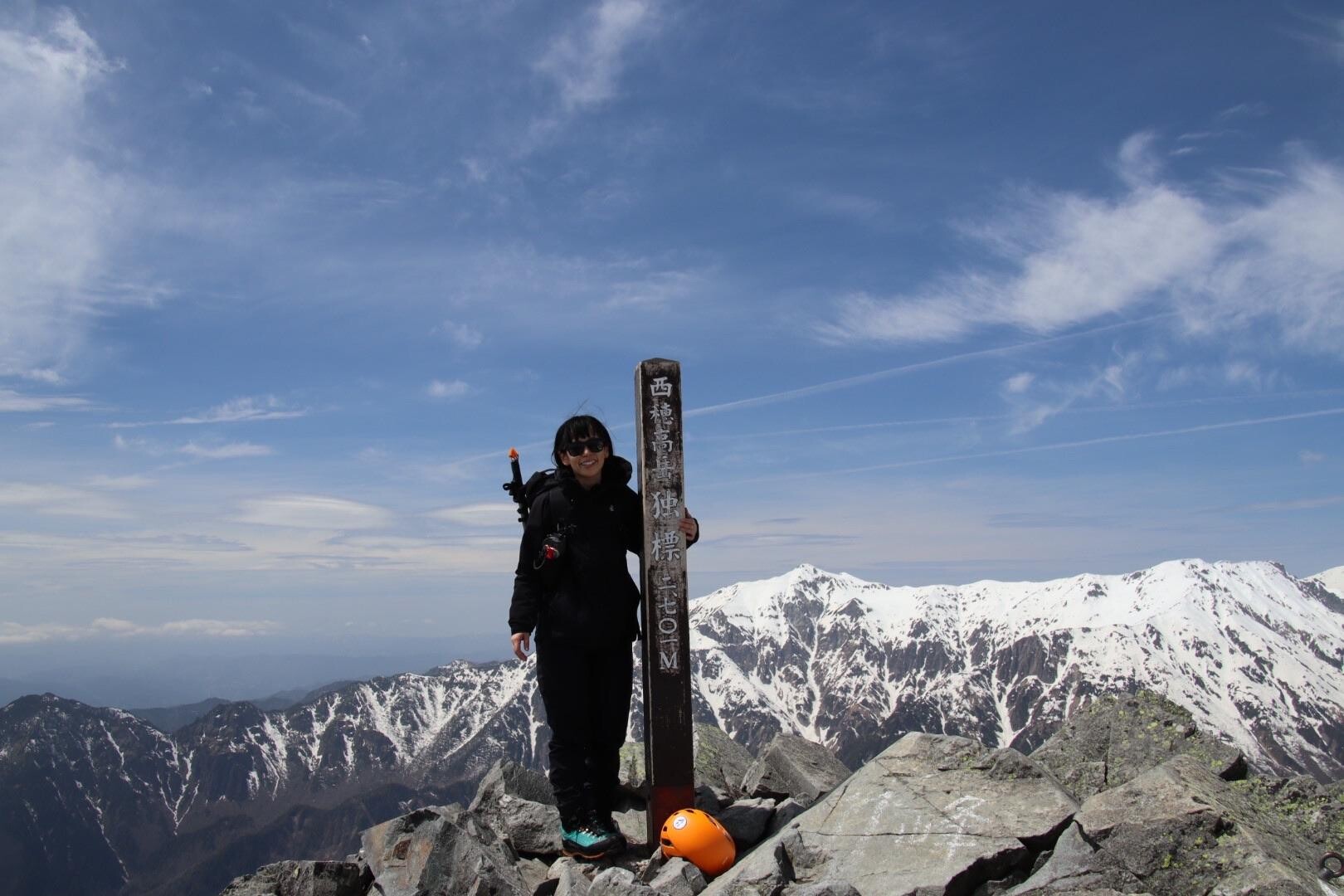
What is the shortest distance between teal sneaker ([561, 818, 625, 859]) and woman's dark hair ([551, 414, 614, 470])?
13.8 ft

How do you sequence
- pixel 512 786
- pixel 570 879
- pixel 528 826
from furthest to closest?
pixel 512 786 < pixel 528 826 < pixel 570 879

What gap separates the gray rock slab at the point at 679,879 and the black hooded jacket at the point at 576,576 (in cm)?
250

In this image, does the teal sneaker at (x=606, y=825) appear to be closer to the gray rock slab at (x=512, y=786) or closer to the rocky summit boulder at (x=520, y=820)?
the rocky summit boulder at (x=520, y=820)

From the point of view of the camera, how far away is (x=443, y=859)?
372 inches

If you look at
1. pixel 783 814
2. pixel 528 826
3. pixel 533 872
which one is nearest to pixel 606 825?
pixel 533 872

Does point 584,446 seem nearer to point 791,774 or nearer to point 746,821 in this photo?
point 746,821

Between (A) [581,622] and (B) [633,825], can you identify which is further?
(B) [633,825]

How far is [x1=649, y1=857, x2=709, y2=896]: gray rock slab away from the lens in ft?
28.0

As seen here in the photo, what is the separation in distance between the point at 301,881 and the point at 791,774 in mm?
6692

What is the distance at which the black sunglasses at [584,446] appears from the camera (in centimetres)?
1036

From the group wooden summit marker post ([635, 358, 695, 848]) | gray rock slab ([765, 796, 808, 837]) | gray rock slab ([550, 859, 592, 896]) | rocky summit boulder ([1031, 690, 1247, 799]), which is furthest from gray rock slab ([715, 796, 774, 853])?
rocky summit boulder ([1031, 690, 1247, 799])

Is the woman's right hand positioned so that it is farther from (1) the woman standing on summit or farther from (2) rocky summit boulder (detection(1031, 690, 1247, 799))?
(2) rocky summit boulder (detection(1031, 690, 1247, 799))

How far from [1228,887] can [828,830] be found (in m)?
3.72

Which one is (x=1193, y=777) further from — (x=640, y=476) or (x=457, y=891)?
(x=457, y=891)
